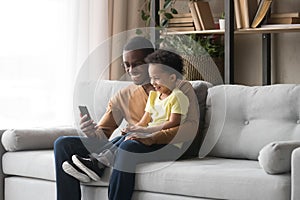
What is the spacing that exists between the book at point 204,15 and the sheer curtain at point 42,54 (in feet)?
2.55

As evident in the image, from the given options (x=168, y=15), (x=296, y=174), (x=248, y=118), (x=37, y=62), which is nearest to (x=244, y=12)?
(x=168, y=15)

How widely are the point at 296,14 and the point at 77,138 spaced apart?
1459 mm

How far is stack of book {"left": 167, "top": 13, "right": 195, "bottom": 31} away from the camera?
4.41m

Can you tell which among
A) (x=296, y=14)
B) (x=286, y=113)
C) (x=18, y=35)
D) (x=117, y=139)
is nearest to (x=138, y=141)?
(x=117, y=139)

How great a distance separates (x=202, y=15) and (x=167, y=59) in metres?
1.17

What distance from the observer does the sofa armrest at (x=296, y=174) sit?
2.50 meters

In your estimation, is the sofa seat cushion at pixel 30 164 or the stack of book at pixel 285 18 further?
the stack of book at pixel 285 18

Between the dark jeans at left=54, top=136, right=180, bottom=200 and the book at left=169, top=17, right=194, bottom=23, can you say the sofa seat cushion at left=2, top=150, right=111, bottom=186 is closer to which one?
the dark jeans at left=54, top=136, right=180, bottom=200

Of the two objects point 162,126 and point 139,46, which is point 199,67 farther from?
point 162,126

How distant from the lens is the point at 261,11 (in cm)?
404

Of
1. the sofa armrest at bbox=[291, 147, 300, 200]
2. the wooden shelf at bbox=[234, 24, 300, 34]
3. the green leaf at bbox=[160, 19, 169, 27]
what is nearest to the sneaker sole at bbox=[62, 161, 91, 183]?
the sofa armrest at bbox=[291, 147, 300, 200]

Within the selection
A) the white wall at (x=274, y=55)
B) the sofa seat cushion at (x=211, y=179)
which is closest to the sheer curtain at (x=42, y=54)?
the white wall at (x=274, y=55)

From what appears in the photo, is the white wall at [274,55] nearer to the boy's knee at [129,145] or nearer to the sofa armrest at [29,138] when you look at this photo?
the sofa armrest at [29,138]

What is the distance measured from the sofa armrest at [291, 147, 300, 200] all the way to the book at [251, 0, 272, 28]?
1658mm
